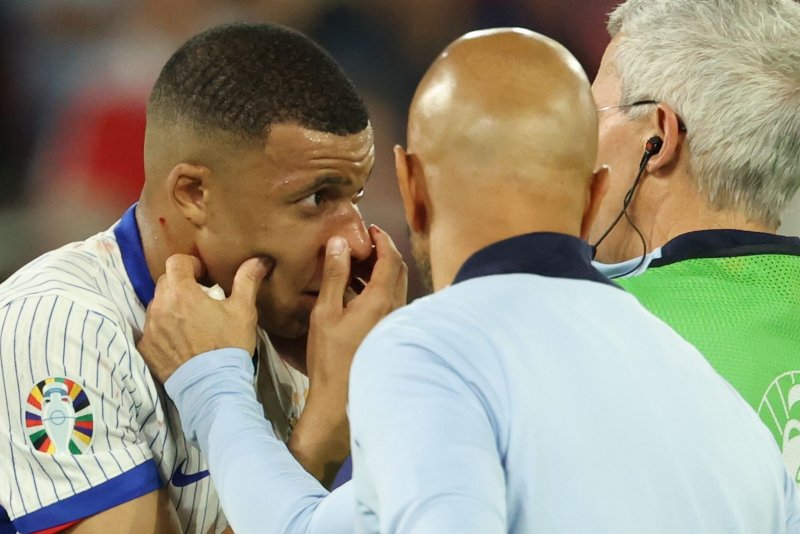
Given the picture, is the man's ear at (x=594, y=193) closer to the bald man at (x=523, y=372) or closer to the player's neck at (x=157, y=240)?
the bald man at (x=523, y=372)

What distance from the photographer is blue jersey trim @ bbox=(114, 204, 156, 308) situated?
1709 millimetres

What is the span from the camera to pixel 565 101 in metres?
1.04

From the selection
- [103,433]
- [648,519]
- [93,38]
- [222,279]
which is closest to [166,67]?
[222,279]

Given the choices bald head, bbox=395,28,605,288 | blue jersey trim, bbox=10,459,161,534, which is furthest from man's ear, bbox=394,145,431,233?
A: blue jersey trim, bbox=10,459,161,534

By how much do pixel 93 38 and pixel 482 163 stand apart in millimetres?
2988

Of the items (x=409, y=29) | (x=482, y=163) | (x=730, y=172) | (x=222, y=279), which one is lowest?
(x=409, y=29)

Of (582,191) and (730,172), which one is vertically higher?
(582,191)

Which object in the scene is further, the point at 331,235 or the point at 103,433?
the point at 331,235

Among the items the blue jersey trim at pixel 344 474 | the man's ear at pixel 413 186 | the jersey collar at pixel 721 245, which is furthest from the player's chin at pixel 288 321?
the man's ear at pixel 413 186

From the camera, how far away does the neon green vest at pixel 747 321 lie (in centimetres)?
152

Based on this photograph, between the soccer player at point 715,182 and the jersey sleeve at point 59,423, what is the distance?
752 mm

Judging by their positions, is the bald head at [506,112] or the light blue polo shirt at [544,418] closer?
the light blue polo shirt at [544,418]

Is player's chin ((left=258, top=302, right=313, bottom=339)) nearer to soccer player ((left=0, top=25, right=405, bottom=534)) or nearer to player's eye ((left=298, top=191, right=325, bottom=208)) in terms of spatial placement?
soccer player ((left=0, top=25, right=405, bottom=534))

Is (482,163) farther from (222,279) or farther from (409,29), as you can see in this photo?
(409,29)
